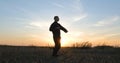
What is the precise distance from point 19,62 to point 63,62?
1.66 m

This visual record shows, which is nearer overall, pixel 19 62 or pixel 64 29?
pixel 19 62

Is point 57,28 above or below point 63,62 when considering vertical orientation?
above

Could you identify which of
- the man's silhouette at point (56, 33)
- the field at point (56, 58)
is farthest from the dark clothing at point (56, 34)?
the field at point (56, 58)

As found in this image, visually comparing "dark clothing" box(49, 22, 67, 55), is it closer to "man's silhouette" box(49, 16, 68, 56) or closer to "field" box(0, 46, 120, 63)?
"man's silhouette" box(49, 16, 68, 56)

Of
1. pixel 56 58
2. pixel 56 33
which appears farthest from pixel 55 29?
pixel 56 58

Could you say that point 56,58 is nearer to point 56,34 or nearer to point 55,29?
point 56,34

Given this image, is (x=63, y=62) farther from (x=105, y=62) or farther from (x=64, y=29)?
(x=64, y=29)

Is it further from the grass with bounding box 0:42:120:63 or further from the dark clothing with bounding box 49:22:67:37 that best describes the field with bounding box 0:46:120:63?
the dark clothing with bounding box 49:22:67:37

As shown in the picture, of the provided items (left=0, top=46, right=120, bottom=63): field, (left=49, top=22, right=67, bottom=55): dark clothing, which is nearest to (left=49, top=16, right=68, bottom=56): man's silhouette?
(left=49, top=22, right=67, bottom=55): dark clothing

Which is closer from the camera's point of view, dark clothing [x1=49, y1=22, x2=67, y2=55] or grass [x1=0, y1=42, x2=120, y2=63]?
grass [x1=0, y1=42, x2=120, y2=63]

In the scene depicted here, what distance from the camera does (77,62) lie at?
12.5 meters

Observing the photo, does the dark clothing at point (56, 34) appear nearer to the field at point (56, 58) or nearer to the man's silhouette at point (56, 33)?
the man's silhouette at point (56, 33)

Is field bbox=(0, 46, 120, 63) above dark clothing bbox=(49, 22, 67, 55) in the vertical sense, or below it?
below

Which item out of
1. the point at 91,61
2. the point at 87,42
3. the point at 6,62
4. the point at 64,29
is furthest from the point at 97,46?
the point at 6,62
